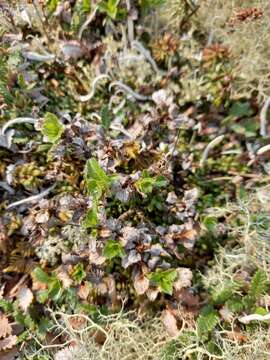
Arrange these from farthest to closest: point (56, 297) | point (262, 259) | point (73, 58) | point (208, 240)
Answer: point (73, 58) → point (208, 240) → point (262, 259) → point (56, 297)

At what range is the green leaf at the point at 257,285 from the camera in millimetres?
1683

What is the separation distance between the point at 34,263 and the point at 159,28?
117cm

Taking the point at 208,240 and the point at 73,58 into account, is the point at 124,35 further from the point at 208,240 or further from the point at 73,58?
the point at 208,240

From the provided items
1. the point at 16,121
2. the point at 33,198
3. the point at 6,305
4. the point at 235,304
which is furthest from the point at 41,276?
the point at 235,304

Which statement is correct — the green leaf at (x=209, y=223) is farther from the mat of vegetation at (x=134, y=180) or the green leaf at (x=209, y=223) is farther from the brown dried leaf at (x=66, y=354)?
the brown dried leaf at (x=66, y=354)

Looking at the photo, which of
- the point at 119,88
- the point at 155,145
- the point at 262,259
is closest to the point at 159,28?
the point at 119,88

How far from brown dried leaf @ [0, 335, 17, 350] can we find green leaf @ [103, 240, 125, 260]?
0.47 meters

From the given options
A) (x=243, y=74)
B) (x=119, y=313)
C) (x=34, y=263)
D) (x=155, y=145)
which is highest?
(x=243, y=74)

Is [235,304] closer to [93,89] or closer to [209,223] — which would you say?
[209,223]

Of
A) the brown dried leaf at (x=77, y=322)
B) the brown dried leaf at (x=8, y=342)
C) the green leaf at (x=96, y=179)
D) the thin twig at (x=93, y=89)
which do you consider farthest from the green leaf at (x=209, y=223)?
A: the brown dried leaf at (x=8, y=342)

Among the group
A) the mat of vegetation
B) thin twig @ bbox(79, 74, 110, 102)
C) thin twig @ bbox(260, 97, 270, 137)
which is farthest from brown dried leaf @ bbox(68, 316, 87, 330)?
thin twig @ bbox(260, 97, 270, 137)

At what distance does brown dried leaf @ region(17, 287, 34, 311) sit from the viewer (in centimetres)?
178

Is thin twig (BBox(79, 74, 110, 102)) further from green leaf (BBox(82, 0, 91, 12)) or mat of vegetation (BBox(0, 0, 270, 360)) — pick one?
green leaf (BBox(82, 0, 91, 12))

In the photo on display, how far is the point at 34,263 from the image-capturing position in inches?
72.7
